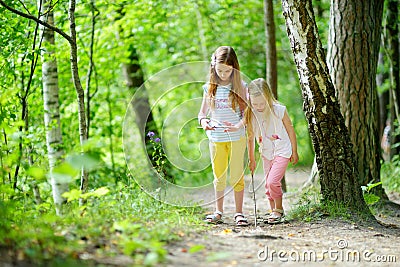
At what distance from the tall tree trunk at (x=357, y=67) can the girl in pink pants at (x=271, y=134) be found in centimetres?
169

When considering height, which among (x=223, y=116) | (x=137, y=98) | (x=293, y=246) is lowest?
(x=293, y=246)

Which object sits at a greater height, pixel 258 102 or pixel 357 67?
pixel 357 67

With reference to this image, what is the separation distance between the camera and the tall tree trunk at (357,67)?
7238 millimetres

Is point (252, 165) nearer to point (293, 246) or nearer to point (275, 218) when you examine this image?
point (275, 218)

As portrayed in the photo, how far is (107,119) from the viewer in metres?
12.4

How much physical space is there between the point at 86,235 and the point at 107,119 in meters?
8.74

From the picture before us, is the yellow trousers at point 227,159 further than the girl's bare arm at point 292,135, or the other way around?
the girl's bare arm at point 292,135

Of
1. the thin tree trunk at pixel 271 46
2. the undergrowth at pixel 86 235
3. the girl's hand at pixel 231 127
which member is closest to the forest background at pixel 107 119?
the undergrowth at pixel 86 235

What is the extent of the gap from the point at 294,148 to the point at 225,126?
84 centimetres

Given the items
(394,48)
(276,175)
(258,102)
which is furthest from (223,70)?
(394,48)

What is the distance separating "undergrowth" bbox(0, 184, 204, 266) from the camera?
3.24m

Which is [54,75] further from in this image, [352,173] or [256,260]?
[256,260]

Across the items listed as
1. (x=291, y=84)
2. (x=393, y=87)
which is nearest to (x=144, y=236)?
(x=393, y=87)

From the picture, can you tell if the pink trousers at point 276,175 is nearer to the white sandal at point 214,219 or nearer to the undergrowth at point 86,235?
the white sandal at point 214,219
